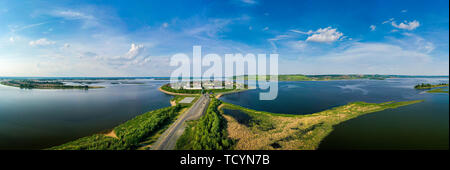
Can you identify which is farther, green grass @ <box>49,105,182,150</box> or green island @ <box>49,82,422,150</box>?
green island @ <box>49,82,422,150</box>

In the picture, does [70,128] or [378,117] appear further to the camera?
[378,117]

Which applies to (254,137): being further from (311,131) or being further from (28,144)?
(28,144)

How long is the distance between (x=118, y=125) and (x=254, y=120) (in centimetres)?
1446

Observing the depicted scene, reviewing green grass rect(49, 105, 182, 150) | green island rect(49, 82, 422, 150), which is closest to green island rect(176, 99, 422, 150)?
green island rect(49, 82, 422, 150)

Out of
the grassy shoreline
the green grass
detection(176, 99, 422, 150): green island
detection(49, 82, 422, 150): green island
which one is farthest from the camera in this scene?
the grassy shoreline

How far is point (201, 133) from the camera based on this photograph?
1128cm

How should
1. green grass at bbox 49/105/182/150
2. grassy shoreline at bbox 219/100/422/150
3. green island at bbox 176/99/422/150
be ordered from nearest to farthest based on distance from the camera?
green grass at bbox 49/105/182/150, green island at bbox 176/99/422/150, grassy shoreline at bbox 219/100/422/150

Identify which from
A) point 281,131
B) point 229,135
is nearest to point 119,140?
point 229,135

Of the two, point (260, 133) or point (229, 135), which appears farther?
point (260, 133)

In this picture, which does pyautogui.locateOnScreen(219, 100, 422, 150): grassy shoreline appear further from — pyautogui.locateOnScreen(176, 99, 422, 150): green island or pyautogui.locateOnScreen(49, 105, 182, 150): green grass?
pyautogui.locateOnScreen(49, 105, 182, 150): green grass

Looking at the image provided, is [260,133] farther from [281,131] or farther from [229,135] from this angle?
[229,135]

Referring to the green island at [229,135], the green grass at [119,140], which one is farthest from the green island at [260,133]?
the green grass at [119,140]
